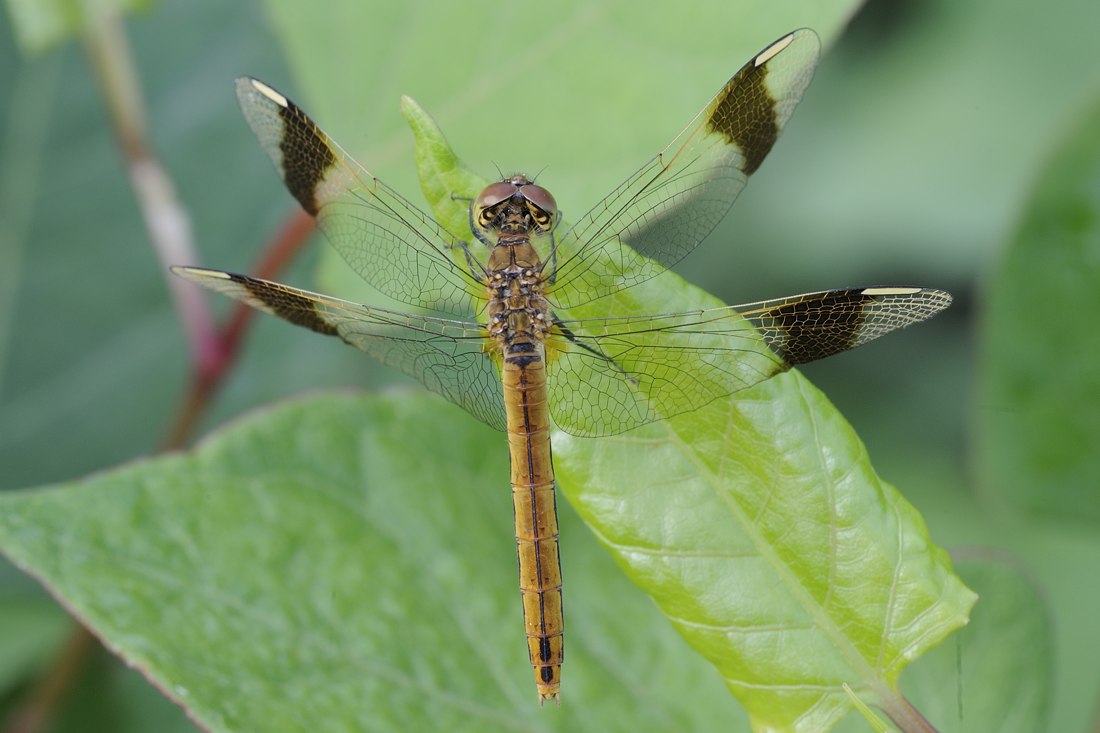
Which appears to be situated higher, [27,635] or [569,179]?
[569,179]

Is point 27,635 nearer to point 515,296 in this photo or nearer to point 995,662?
point 515,296

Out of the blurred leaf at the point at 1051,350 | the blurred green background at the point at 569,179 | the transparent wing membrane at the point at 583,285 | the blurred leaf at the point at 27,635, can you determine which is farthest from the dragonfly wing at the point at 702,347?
the blurred leaf at the point at 27,635

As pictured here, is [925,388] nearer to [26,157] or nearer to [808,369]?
[808,369]

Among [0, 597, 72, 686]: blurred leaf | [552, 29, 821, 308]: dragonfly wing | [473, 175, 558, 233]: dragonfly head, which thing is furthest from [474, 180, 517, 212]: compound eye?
[0, 597, 72, 686]: blurred leaf

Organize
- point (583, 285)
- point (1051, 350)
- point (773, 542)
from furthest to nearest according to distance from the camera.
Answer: point (1051, 350) → point (583, 285) → point (773, 542)

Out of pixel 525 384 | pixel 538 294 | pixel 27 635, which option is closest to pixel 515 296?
pixel 538 294

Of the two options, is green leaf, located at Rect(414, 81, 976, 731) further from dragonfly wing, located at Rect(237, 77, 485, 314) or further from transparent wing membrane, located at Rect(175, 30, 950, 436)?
dragonfly wing, located at Rect(237, 77, 485, 314)

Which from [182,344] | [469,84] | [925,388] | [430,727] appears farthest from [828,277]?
[430,727]
